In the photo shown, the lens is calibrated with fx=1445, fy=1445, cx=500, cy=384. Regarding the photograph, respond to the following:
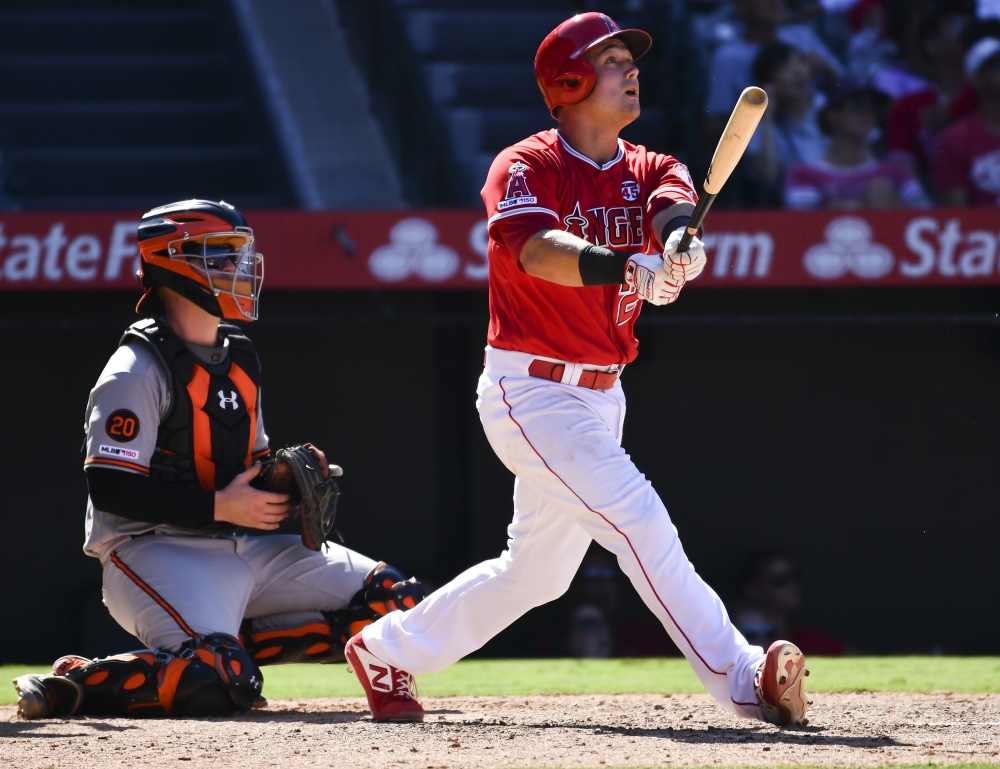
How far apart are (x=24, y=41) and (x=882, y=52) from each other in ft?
16.5

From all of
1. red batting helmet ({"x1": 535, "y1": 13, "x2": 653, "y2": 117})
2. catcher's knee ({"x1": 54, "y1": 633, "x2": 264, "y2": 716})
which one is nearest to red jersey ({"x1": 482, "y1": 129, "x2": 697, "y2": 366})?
red batting helmet ({"x1": 535, "y1": 13, "x2": 653, "y2": 117})

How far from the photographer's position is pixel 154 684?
3.34 meters

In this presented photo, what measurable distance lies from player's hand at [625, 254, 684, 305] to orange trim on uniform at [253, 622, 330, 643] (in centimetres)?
141

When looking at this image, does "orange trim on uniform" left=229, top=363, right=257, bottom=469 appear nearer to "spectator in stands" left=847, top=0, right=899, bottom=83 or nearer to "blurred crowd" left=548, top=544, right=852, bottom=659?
"blurred crowd" left=548, top=544, right=852, bottom=659

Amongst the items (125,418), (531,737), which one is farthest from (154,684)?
(531,737)

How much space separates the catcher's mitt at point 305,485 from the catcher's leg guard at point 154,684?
393 millimetres

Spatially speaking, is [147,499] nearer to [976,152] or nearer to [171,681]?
[171,681]

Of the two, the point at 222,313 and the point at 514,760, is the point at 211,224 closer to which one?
the point at 222,313

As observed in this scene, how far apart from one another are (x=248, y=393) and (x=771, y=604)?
338 cm

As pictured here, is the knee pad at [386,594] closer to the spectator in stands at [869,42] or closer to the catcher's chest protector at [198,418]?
the catcher's chest protector at [198,418]

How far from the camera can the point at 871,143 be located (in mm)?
7109

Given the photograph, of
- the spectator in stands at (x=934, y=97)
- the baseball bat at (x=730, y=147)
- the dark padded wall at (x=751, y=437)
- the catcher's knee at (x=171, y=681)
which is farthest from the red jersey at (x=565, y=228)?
the spectator in stands at (x=934, y=97)

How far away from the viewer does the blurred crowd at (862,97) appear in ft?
22.6

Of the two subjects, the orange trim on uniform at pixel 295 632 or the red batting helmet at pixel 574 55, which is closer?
the red batting helmet at pixel 574 55
